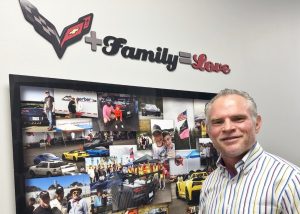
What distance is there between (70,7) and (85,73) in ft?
1.18

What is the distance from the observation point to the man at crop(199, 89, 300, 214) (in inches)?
53.6

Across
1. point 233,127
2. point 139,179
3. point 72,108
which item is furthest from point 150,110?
point 233,127

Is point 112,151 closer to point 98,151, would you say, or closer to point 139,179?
point 98,151

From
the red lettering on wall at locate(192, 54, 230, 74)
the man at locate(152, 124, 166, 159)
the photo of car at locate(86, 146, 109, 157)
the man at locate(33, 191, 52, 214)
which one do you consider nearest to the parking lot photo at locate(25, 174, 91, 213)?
the man at locate(33, 191, 52, 214)

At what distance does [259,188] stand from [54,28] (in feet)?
4.11

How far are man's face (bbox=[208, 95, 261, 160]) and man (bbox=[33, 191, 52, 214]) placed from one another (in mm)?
842

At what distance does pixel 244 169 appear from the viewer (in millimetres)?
1494

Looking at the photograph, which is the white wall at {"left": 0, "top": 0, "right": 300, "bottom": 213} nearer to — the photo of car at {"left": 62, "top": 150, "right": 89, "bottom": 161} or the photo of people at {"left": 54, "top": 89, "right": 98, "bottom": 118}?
the photo of people at {"left": 54, "top": 89, "right": 98, "bottom": 118}

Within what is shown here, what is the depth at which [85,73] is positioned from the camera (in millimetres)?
1890

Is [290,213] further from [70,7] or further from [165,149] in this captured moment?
[70,7]

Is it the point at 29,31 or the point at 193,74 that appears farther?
the point at 193,74

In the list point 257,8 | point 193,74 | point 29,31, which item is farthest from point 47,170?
point 257,8

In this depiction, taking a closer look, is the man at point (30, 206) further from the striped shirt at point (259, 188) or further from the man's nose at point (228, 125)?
the man's nose at point (228, 125)

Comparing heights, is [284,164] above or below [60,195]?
above
